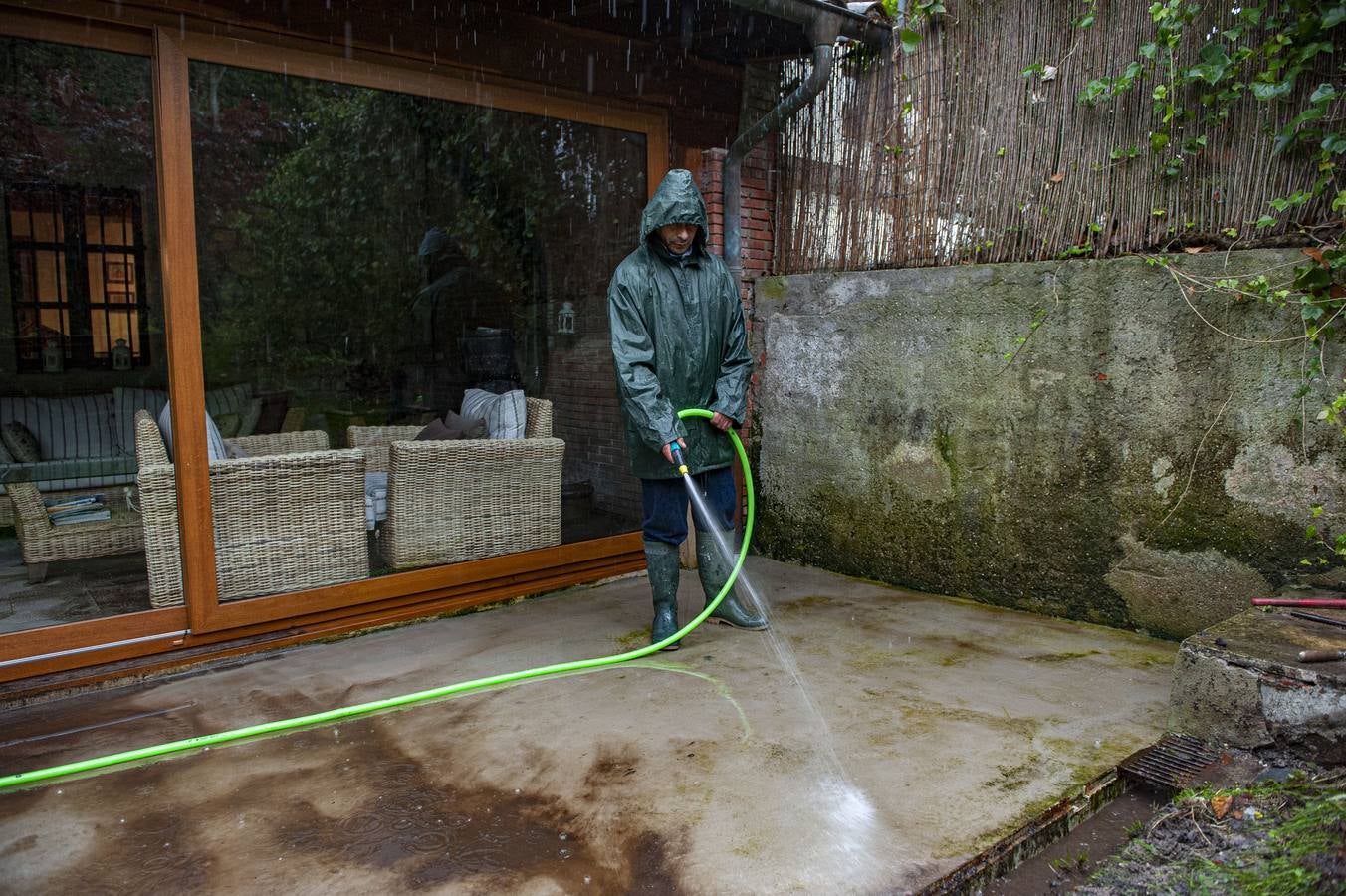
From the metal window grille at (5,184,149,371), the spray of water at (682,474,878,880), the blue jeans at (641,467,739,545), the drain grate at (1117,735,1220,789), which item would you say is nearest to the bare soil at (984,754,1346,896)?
the drain grate at (1117,735,1220,789)

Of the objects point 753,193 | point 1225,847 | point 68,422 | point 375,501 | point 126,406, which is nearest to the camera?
point 1225,847

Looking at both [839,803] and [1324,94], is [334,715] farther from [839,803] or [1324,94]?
[1324,94]

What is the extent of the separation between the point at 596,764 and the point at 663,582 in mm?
1108

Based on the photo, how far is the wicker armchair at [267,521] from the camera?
337 cm

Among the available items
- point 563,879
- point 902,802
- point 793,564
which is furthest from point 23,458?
point 902,802

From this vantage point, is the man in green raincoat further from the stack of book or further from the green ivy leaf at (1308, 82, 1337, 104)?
the stack of book

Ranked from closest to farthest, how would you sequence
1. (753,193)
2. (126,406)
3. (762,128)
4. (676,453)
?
(676,453)
(762,128)
(753,193)
(126,406)

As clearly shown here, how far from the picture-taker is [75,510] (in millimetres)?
4215

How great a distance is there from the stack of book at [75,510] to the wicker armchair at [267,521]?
78 cm

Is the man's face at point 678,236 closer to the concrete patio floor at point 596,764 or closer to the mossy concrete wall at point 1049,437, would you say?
the mossy concrete wall at point 1049,437

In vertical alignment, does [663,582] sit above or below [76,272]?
below

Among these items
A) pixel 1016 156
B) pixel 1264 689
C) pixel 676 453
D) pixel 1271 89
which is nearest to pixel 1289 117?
pixel 1271 89

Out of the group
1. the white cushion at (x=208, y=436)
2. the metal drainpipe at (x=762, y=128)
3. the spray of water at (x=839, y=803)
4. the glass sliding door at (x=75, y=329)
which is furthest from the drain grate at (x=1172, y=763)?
the glass sliding door at (x=75, y=329)

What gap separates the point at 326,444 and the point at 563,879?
3.15 m
